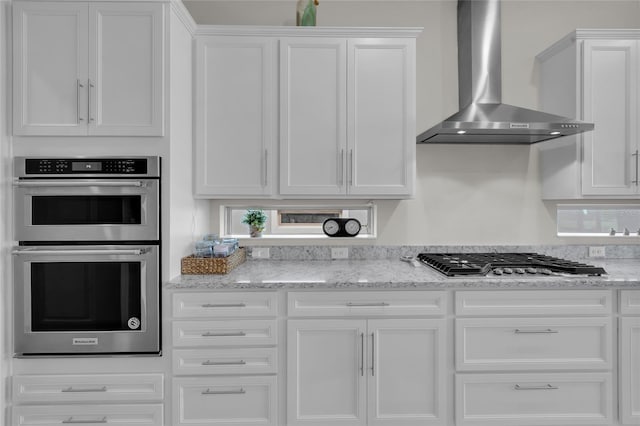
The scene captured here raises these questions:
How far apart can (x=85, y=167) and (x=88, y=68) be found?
1.66 feet

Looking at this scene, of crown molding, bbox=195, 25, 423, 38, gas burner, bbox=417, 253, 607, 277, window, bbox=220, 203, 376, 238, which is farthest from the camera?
window, bbox=220, 203, 376, 238

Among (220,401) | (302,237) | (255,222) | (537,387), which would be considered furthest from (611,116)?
(220,401)

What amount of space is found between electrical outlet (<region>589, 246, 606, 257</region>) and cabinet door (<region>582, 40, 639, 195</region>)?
1.70 feet

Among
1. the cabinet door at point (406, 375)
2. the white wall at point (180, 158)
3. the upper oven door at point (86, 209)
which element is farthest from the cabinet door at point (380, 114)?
the upper oven door at point (86, 209)

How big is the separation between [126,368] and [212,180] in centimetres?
111

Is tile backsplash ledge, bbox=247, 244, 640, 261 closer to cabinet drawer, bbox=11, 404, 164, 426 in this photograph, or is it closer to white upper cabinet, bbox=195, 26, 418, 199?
white upper cabinet, bbox=195, 26, 418, 199

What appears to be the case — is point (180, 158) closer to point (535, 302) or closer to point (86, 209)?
point (86, 209)

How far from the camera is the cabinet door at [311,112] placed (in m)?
2.46

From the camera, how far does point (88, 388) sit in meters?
2.04

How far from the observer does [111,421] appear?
80.7 inches

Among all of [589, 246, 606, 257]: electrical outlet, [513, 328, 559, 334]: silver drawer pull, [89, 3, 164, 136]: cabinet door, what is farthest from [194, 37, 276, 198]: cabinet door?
[589, 246, 606, 257]: electrical outlet

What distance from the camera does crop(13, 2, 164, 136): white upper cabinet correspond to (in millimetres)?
2039

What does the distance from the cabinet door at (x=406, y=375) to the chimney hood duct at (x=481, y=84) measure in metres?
1.16

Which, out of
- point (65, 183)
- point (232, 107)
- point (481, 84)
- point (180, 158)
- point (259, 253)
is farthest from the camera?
point (259, 253)
